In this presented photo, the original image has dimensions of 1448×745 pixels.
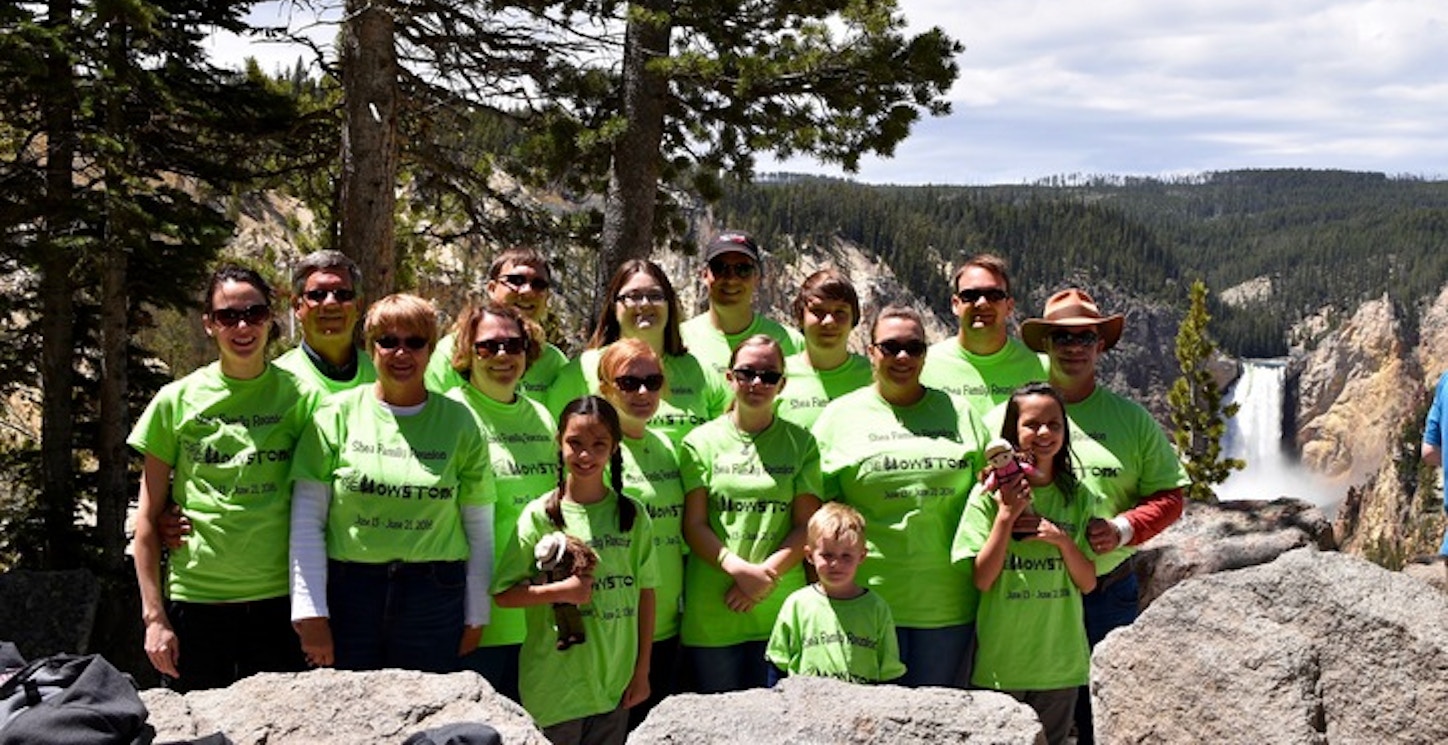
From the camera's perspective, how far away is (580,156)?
35.2ft

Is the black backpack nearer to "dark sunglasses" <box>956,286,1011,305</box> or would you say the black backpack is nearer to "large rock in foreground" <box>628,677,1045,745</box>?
"large rock in foreground" <box>628,677,1045,745</box>

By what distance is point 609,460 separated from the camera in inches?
167

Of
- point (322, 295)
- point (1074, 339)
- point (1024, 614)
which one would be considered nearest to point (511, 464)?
point (322, 295)

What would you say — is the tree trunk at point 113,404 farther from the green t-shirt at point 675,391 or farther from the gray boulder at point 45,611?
the green t-shirt at point 675,391

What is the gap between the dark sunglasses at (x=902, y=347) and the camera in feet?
14.3

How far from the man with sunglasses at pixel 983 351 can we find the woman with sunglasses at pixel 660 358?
0.89 meters

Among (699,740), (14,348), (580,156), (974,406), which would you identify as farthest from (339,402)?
(14,348)

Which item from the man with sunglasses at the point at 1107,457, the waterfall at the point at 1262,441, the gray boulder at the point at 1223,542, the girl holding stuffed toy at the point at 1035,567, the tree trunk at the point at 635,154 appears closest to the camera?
the girl holding stuffed toy at the point at 1035,567

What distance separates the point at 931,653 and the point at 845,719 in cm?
100

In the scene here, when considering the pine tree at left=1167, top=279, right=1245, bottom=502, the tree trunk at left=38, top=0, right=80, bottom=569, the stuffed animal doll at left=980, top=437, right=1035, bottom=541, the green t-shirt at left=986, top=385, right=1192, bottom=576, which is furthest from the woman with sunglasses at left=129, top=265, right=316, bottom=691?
the pine tree at left=1167, top=279, right=1245, bottom=502

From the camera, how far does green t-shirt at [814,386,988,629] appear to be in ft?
14.2

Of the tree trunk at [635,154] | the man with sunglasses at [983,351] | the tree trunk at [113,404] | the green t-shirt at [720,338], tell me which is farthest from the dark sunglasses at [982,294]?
the tree trunk at [113,404]

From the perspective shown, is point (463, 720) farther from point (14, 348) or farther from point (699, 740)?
point (14, 348)

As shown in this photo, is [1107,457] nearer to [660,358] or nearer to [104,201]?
[660,358]
